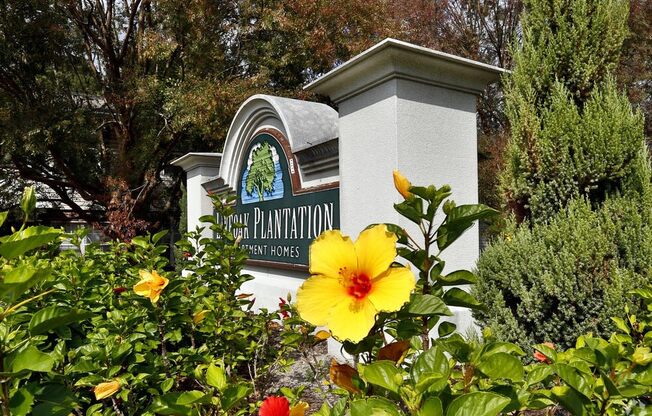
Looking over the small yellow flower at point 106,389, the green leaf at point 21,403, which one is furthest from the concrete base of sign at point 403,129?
the green leaf at point 21,403

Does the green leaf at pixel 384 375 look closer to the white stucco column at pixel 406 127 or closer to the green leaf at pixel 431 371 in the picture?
the green leaf at pixel 431 371

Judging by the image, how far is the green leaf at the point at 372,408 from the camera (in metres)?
0.69

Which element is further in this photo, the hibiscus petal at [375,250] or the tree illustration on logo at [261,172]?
the tree illustration on logo at [261,172]

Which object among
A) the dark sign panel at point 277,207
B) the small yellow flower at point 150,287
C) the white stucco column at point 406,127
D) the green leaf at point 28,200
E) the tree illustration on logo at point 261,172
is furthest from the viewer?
the tree illustration on logo at point 261,172

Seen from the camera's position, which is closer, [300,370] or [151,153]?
[300,370]

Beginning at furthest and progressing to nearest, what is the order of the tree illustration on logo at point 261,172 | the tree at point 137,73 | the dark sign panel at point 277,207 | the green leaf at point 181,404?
the tree at point 137,73, the tree illustration on logo at point 261,172, the dark sign panel at point 277,207, the green leaf at point 181,404

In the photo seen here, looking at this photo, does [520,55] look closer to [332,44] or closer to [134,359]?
[134,359]

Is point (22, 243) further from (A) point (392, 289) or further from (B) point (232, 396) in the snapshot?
(A) point (392, 289)

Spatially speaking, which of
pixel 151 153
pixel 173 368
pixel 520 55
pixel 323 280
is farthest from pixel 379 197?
pixel 151 153

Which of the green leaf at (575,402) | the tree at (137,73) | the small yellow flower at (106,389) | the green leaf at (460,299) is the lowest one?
the small yellow flower at (106,389)

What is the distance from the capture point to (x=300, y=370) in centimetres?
356

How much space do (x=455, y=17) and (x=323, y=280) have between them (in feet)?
46.6

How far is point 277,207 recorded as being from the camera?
523 centimetres

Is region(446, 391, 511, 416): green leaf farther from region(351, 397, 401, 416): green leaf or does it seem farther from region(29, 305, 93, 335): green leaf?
region(29, 305, 93, 335): green leaf
